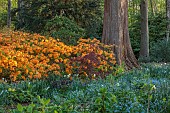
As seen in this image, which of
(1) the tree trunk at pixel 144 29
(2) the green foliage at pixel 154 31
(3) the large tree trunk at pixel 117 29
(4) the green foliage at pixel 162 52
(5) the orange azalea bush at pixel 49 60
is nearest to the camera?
(5) the orange azalea bush at pixel 49 60

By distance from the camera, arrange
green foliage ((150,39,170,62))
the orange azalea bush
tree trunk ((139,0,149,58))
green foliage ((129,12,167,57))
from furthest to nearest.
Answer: green foliage ((129,12,167,57)) → tree trunk ((139,0,149,58)) → green foliage ((150,39,170,62)) → the orange azalea bush

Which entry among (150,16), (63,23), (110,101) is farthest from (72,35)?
(150,16)

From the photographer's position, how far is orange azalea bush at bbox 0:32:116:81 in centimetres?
775

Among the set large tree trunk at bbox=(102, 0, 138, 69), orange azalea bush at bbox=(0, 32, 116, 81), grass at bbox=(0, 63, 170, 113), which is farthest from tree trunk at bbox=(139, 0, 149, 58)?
grass at bbox=(0, 63, 170, 113)

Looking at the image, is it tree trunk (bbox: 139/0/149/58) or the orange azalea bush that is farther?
tree trunk (bbox: 139/0/149/58)

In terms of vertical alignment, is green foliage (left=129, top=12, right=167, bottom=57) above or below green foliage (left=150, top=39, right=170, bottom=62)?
above

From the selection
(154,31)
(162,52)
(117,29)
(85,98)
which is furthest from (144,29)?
(85,98)

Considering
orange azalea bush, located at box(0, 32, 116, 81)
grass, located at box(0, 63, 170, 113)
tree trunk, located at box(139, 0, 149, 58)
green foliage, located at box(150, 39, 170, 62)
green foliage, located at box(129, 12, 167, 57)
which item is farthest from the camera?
green foliage, located at box(129, 12, 167, 57)

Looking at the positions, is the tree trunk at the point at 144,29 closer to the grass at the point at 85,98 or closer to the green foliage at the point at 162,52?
the green foliage at the point at 162,52

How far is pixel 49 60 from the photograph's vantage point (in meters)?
8.77

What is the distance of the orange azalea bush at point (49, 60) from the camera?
775 centimetres

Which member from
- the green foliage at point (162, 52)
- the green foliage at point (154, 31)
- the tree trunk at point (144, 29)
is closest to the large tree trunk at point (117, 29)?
the green foliage at point (162, 52)

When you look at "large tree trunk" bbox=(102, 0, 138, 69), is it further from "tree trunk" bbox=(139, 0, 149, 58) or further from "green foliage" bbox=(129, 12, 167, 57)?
"green foliage" bbox=(129, 12, 167, 57)

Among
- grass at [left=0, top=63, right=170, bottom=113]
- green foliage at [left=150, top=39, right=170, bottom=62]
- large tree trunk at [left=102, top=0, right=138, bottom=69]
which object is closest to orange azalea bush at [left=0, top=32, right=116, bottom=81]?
large tree trunk at [left=102, top=0, right=138, bottom=69]
